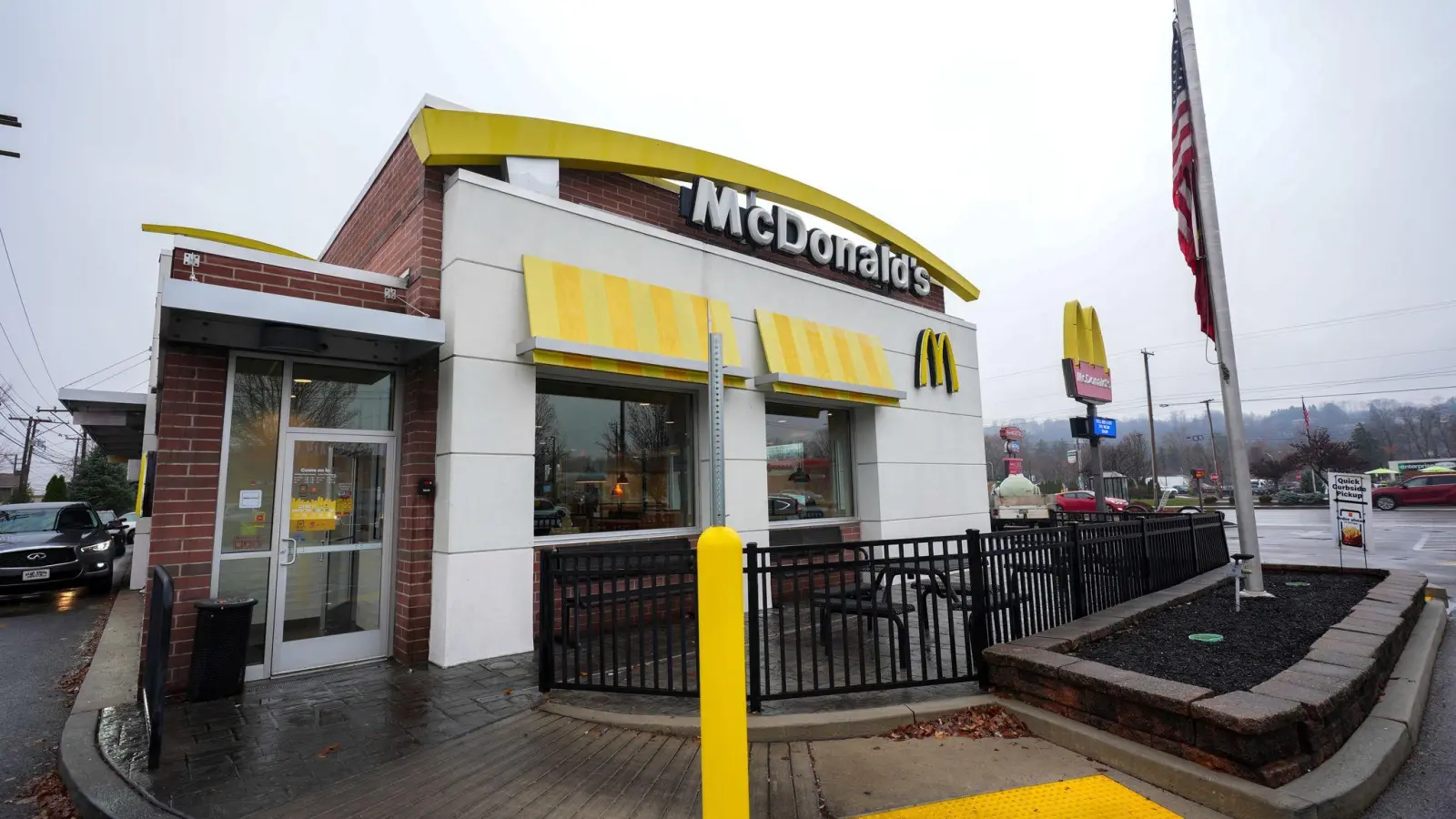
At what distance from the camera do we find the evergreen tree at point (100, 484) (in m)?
35.3

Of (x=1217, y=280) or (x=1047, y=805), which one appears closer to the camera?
(x=1047, y=805)

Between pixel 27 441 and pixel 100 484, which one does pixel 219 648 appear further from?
pixel 27 441

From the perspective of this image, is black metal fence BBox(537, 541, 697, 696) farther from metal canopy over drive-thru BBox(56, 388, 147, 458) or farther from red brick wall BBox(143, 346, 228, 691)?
metal canopy over drive-thru BBox(56, 388, 147, 458)

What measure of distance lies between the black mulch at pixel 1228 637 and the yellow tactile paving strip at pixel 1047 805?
1190 mm

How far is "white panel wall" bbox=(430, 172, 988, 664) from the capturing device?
6.19m

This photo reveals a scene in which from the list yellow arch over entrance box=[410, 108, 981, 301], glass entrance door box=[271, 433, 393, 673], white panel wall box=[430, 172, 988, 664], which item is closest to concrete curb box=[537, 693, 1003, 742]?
white panel wall box=[430, 172, 988, 664]

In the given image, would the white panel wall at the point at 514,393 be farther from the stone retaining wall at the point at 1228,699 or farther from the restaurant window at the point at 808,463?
the stone retaining wall at the point at 1228,699

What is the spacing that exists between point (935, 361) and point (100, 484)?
46.3m

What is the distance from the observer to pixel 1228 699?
352cm

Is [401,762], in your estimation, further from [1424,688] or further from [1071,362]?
[1071,362]

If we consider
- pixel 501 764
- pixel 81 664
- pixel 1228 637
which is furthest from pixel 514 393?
pixel 1228 637

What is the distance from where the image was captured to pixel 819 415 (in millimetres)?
10406

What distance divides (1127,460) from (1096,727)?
227 feet

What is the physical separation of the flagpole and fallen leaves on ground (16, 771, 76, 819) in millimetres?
10367
